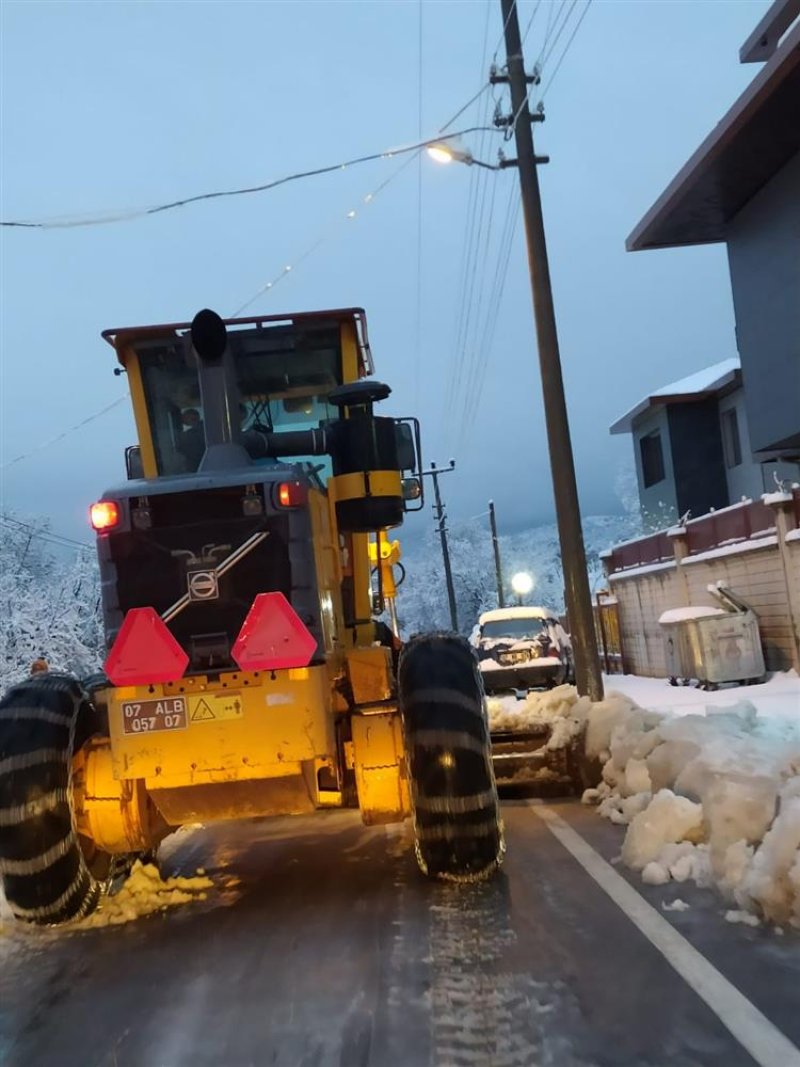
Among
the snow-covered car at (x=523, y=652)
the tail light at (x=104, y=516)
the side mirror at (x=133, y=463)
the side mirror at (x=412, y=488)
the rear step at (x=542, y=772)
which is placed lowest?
the rear step at (x=542, y=772)

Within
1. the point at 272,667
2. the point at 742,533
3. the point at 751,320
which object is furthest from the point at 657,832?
the point at 751,320

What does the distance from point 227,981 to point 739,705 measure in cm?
577

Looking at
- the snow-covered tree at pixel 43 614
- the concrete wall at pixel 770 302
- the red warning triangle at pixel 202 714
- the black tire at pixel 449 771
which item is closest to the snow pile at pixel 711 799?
the black tire at pixel 449 771

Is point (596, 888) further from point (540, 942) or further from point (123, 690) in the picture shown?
point (123, 690)

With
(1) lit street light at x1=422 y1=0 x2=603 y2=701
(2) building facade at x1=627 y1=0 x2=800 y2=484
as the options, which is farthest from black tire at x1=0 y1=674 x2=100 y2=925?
(2) building facade at x1=627 y1=0 x2=800 y2=484

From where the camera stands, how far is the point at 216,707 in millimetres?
5051

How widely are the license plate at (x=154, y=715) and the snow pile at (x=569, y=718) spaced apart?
155 inches

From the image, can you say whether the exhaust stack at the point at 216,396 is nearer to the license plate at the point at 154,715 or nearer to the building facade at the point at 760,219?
the license plate at the point at 154,715

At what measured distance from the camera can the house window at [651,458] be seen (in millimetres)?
29656

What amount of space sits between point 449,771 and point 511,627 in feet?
50.3

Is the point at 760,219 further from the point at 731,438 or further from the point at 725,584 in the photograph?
the point at 731,438

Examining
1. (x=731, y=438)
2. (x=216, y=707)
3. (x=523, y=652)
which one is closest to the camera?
(x=216, y=707)

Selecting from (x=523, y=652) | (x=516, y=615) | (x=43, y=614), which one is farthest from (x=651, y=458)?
(x=43, y=614)

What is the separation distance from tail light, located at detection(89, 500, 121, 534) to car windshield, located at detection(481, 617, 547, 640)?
597 inches
